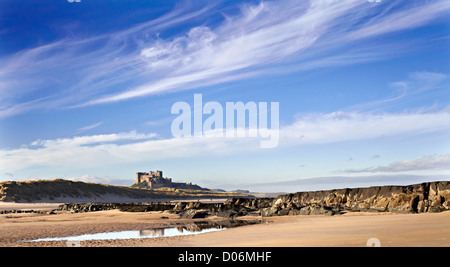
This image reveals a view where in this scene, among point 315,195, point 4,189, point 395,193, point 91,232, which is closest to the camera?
point 91,232

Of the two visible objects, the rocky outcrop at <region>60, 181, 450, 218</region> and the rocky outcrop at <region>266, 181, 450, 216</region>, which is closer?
the rocky outcrop at <region>266, 181, 450, 216</region>

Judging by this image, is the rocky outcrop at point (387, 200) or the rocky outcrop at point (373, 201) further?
the rocky outcrop at point (373, 201)

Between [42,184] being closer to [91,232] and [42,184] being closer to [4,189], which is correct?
[4,189]

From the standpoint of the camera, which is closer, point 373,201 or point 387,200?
point 387,200

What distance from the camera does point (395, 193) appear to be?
84.4 feet

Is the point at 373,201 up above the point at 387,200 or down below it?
below
